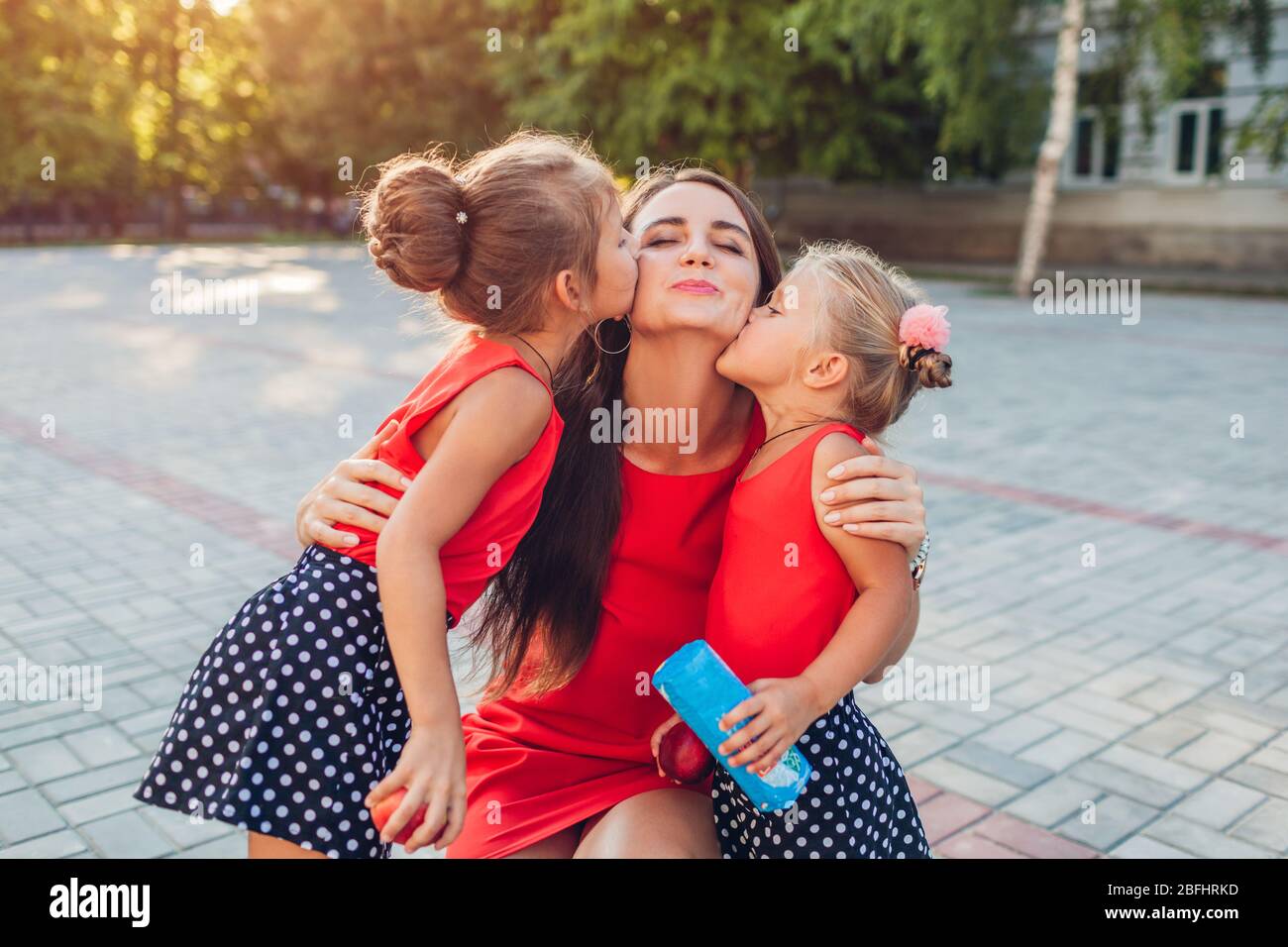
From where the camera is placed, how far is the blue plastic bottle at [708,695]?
180 cm

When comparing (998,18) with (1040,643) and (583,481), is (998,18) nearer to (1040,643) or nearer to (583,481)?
(1040,643)

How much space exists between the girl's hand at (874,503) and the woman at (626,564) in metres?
0.38

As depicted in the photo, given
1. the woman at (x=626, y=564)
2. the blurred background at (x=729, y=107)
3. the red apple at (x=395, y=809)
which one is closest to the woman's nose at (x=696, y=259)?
the woman at (x=626, y=564)

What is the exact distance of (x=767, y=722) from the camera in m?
1.80

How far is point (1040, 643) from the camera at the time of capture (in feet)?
15.3

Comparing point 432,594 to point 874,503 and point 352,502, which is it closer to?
point 352,502

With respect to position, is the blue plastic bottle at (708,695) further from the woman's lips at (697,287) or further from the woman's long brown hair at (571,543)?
the woman's lips at (697,287)

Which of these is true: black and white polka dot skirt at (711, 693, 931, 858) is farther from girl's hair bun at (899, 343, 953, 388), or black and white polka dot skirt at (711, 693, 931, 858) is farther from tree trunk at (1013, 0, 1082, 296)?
tree trunk at (1013, 0, 1082, 296)

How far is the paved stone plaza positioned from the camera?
342cm

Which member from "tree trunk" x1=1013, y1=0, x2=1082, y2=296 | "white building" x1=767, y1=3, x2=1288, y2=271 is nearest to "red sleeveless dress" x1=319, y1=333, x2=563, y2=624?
"tree trunk" x1=1013, y1=0, x2=1082, y2=296

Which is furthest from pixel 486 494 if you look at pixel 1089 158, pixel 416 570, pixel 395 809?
pixel 1089 158

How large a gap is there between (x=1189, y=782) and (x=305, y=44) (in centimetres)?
3748

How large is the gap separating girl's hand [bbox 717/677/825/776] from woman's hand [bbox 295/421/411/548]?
62cm
